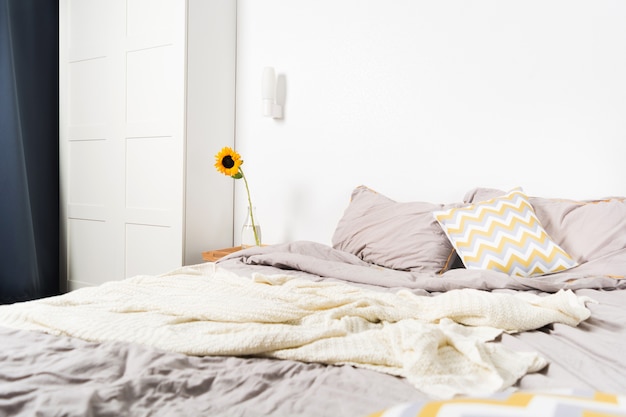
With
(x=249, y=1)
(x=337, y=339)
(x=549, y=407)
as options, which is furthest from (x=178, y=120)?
(x=549, y=407)

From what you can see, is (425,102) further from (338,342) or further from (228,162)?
(338,342)

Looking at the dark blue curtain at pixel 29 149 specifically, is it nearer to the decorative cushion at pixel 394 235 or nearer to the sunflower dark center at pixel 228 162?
the sunflower dark center at pixel 228 162

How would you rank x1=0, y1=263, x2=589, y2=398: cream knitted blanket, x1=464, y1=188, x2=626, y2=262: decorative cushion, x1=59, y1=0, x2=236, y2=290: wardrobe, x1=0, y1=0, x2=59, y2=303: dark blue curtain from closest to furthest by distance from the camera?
x1=0, y1=263, x2=589, y2=398: cream knitted blanket
x1=464, y1=188, x2=626, y2=262: decorative cushion
x1=59, y1=0, x2=236, y2=290: wardrobe
x1=0, y1=0, x2=59, y2=303: dark blue curtain

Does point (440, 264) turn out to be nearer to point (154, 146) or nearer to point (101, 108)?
point (154, 146)

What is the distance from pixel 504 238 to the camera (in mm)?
1738

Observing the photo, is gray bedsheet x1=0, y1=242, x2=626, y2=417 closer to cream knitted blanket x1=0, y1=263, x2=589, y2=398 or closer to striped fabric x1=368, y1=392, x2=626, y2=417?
cream knitted blanket x1=0, y1=263, x2=589, y2=398

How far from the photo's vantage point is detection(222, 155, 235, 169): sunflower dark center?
8.13ft

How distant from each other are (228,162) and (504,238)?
1364 mm

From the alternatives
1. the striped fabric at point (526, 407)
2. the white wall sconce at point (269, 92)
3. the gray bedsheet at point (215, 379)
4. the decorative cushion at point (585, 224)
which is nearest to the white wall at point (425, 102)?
the white wall sconce at point (269, 92)

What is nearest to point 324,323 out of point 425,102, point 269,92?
point 425,102

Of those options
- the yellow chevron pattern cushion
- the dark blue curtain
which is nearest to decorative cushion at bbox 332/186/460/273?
the yellow chevron pattern cushion

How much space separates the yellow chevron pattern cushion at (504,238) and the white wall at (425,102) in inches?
14.4

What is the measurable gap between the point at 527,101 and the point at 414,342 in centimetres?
164

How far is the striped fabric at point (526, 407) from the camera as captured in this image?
370mm
